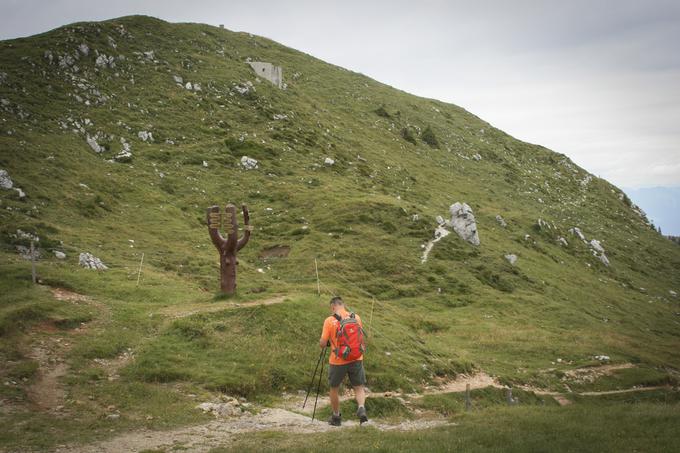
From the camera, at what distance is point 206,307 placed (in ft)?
86.1

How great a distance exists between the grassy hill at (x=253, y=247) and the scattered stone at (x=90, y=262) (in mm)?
1140

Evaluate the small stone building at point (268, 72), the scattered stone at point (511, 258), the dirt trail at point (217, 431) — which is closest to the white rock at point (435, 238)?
the scattered stone at point (511, 258)

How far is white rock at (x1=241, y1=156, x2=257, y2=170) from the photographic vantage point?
205 feet

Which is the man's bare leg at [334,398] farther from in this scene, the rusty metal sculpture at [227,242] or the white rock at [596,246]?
the white rock at [596,246]

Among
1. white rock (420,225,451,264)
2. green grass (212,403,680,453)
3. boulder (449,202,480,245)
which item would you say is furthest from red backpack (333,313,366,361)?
boulder (449,202,480,245)

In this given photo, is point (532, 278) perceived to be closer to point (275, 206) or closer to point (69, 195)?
point (275, 206)

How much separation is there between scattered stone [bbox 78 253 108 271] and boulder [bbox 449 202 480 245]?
38.1m

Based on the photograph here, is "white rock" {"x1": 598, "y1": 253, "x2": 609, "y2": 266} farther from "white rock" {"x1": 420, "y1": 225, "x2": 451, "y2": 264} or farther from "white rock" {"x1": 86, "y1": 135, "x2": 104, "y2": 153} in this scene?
"white rock" {"x1": 86, "y1": 135, "x2": 104, "y2": 153}

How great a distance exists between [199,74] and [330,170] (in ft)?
86.8

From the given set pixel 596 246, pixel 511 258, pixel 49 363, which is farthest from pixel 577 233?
pixel 49 363

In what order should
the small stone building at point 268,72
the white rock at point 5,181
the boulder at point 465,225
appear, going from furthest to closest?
the small stone building at point 268,72 < the boulder at point 465,225 < the white rock at point 5,181

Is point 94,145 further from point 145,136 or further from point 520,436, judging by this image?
point 520,436

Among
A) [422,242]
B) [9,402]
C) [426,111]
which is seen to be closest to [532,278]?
[422,242]

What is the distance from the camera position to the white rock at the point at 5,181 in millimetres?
40188
